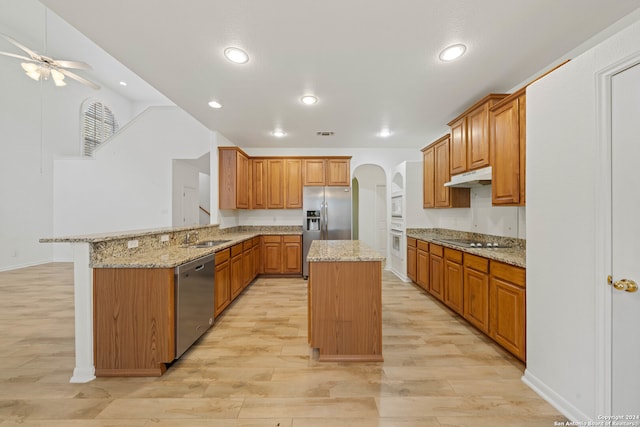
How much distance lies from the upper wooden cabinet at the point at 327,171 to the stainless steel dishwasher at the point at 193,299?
2906 millimetres

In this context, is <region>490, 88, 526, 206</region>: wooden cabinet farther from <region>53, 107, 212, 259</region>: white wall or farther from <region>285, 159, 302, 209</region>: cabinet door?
<region>53, 107, 212, 259</region>: white wall

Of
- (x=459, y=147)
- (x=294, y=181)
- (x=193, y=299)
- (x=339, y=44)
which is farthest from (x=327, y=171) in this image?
(x=193, y=299)

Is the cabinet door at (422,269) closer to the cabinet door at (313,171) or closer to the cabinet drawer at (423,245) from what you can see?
the cabinet drawer at (423,245)

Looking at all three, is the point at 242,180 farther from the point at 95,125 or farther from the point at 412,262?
the point at 95,125

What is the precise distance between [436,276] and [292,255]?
2.66 meters

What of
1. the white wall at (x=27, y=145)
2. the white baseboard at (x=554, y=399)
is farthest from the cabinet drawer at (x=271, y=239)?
the white wall at (x=27, y=145)

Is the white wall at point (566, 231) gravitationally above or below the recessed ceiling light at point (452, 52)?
below

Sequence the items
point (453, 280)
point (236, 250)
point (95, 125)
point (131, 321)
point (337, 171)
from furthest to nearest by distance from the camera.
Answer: point (95, 125)
point (337, 171)
point (236, 250)
point (453, 280)
point (131, 321)

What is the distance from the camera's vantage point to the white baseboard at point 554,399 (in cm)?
149

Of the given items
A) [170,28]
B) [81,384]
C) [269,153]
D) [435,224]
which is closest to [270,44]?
[170,28]

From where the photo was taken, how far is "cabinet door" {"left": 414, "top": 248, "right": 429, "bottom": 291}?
12.5 ft

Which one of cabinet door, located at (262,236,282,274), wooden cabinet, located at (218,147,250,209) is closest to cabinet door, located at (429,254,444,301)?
cabinet door, located at (262,236,282,274)

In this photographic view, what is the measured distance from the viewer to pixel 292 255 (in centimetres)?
494

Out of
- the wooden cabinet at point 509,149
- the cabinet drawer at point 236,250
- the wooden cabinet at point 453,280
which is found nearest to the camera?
the wooden cabinet at point 509,149
